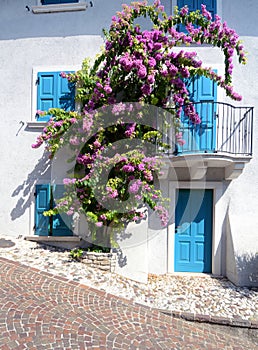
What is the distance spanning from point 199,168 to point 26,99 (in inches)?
208

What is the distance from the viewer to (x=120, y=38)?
18.5 feet

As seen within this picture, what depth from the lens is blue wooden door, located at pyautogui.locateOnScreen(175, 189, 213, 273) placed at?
6.59 meters

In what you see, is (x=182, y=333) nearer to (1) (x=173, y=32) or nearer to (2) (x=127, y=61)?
(2) (x=127, y=61)

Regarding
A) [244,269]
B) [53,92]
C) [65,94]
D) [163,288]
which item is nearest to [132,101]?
[65,94]

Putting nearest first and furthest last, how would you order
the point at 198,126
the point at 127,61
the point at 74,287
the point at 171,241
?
the point at 74,287 → the point at 127,61 → the point at 198,126 → the point at 171,241

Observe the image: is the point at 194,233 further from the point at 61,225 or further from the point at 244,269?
the point at 61,225

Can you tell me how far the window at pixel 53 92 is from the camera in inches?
262

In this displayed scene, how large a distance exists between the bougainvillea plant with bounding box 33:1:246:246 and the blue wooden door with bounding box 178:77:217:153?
0.91 feet

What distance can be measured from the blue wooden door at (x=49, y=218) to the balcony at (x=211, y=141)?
10.2 feet

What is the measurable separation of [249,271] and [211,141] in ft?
10.8

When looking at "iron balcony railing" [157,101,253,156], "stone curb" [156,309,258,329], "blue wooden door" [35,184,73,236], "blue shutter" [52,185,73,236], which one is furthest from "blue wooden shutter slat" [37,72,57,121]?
"stone curb" [156,309,258,329]

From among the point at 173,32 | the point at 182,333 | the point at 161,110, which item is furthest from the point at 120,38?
the point at 182,333

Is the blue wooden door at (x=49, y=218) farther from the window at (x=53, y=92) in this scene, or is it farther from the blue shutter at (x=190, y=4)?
the blue shutter at (x=190, y=4)

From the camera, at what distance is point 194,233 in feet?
21.7
